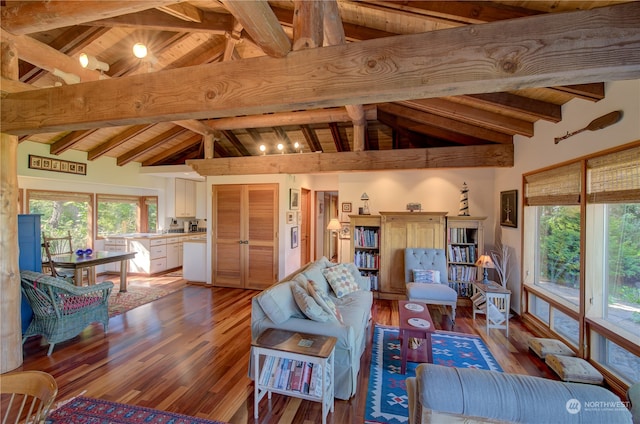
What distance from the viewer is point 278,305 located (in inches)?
91.9

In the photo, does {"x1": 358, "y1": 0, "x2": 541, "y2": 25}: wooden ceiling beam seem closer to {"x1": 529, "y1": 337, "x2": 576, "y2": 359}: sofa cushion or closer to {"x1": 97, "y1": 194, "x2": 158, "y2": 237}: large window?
{"x1": 529, "y1": 337, "x2": 576, "y2": 359}: sofa cushion

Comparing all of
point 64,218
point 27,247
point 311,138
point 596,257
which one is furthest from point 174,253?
point 596,257

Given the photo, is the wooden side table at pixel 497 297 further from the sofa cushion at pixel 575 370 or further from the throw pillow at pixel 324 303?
the throw pillow at pixel 324 303

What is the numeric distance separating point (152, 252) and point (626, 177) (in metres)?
7.47

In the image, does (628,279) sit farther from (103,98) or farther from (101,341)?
(101,341)

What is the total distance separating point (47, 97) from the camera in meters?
2.37

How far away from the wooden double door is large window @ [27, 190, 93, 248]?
2.98 metres

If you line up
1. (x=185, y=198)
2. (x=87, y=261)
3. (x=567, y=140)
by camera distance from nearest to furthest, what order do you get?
1. (x=567, y=140)
2. (x=87, y=261)
3. (x=185, y=198)

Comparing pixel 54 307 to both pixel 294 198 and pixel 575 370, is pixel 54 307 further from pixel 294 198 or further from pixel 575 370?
pixel 575 370

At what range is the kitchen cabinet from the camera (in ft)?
14.8

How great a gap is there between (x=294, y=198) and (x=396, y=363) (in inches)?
142

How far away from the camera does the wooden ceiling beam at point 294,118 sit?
4430 millimetres

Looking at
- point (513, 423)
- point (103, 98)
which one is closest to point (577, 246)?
point (513, 423)

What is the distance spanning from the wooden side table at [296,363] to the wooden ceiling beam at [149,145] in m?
5.21
